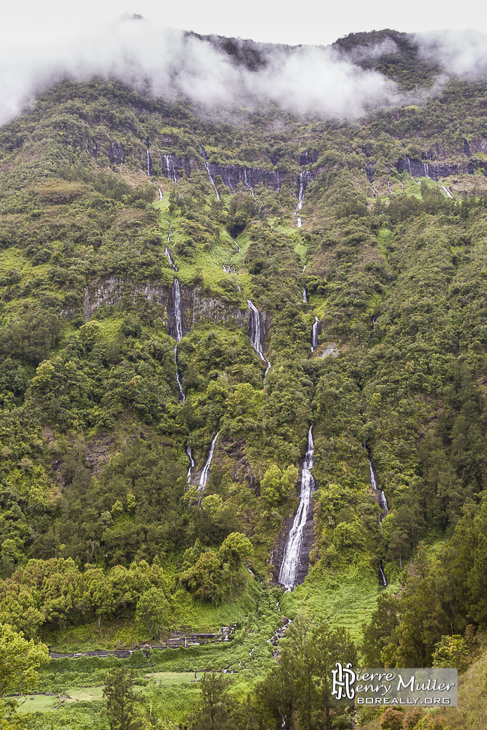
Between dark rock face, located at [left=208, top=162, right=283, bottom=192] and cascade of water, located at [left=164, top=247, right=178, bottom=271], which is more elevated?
dark rock face, located at [left=208, top=162, right=283, bottom=192]

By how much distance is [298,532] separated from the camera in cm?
6281

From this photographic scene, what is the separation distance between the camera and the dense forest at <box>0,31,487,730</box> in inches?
1391

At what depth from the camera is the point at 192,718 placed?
33.3 metres

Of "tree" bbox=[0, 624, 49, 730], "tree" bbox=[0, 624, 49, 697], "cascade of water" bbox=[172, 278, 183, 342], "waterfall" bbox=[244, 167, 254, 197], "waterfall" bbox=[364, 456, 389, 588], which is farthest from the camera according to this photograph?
"waterfall" bbox=[244, 167, 254, 197]

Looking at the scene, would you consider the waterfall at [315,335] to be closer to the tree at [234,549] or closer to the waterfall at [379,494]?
the waterfall at [379,494]

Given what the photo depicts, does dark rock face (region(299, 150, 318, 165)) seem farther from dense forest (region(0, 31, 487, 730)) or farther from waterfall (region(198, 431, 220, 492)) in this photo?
waterfall (region(198, 431, 220, 492))

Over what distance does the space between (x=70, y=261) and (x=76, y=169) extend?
5209 cm

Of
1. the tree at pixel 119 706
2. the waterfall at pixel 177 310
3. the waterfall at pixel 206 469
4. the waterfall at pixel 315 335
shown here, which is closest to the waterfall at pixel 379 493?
the waterfall at pixel 206 469

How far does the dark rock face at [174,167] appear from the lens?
168500 mm

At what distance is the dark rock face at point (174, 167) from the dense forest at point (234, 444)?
101 feet

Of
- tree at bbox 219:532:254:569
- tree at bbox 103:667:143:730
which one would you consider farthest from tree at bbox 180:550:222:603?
tree at bbox 103:667:143:730

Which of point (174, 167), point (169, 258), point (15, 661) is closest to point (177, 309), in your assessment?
point (169, 258)

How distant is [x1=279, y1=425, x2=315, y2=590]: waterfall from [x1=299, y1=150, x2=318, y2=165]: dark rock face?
461ft

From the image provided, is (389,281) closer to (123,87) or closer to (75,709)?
(75,709)
